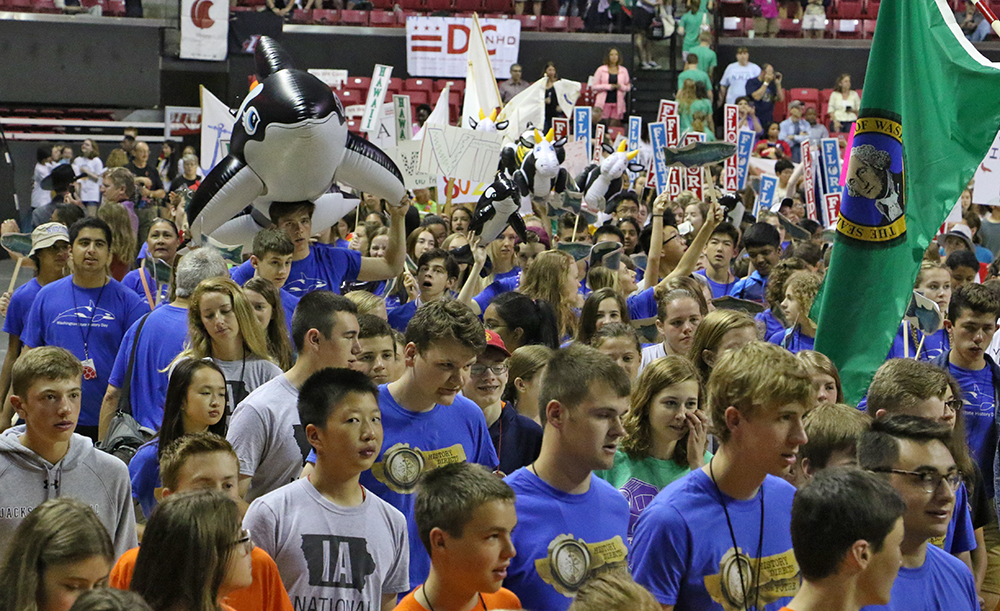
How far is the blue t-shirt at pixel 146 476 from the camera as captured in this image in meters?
4.31

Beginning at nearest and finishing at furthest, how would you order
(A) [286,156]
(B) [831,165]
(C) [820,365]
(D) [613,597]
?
(D) [613,597]
(C) [820,365]
(A) [286,156]
(B) [831,165]

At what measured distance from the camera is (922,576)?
3145 millimetres

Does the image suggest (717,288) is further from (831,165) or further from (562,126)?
(562,126)

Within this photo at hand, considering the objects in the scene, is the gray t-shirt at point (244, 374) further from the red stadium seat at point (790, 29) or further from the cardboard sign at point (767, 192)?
the red stadium seat at point (790, 29)

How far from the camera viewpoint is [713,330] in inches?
196

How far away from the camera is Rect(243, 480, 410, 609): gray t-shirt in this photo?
11.3 ft

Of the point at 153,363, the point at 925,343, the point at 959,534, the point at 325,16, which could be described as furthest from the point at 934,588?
the point at 325,16

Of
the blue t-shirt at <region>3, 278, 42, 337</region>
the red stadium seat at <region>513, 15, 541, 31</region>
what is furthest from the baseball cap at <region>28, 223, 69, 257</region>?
the red stadium seat at <region>513, 15, 541, 31</region>

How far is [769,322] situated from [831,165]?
18.3ft

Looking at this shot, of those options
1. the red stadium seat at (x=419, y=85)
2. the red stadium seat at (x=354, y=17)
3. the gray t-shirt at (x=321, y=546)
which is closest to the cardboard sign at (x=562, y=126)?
the red stadium seat at (x=419, y=85)

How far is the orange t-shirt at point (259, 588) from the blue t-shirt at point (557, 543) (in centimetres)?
59

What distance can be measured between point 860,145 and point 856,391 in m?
1.02

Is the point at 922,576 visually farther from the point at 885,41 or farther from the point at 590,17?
the point at 590,17

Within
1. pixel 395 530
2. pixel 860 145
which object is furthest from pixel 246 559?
pixel 860 145
